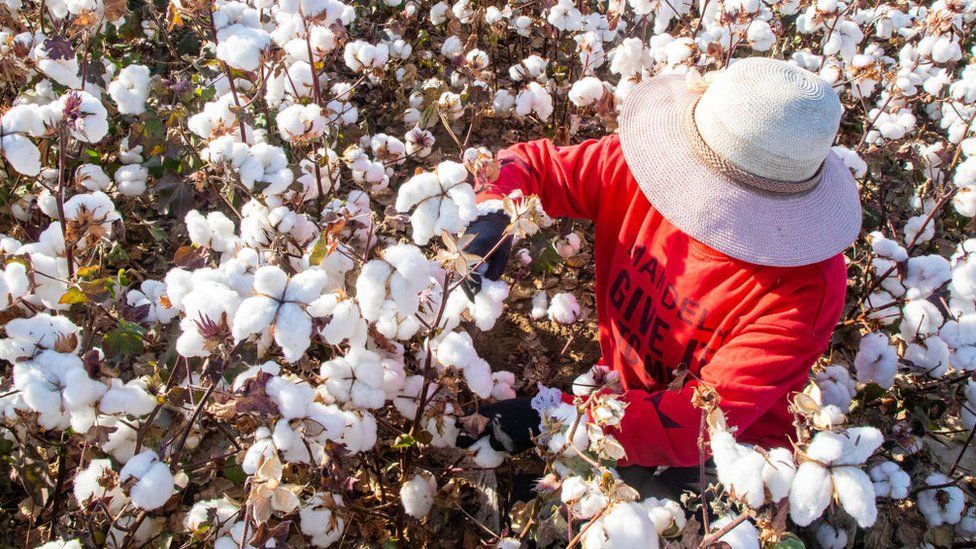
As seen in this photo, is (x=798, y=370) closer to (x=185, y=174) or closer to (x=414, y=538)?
(x=414, y=538)

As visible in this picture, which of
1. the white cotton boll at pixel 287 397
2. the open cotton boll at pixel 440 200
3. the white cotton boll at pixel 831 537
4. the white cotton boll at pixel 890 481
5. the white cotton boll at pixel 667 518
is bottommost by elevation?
the white cotton boll at pixel 831 537

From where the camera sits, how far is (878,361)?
2.08m

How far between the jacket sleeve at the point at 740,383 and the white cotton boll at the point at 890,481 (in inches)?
16.0

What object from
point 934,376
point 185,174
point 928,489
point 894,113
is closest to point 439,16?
point 185,174

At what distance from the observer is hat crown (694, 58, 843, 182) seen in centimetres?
148

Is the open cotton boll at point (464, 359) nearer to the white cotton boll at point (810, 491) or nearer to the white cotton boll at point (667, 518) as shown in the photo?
the white cotton boll at point (667, 518)

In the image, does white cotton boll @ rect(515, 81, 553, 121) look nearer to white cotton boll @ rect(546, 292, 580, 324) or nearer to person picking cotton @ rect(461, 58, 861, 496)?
person picking cotton @ rect(461, 58, 861, 496)

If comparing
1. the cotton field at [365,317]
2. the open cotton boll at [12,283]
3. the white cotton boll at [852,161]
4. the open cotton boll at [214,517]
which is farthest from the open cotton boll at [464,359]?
the white cotton boll at [852,161]

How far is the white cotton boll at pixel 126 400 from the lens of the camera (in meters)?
1.34

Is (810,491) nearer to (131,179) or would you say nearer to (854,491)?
(854,491)

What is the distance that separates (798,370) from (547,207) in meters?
0.85

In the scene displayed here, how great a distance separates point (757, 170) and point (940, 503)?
4.10ft

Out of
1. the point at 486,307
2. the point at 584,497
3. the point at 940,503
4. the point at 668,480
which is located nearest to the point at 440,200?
the point at 486,307

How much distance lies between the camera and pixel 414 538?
199 cm
